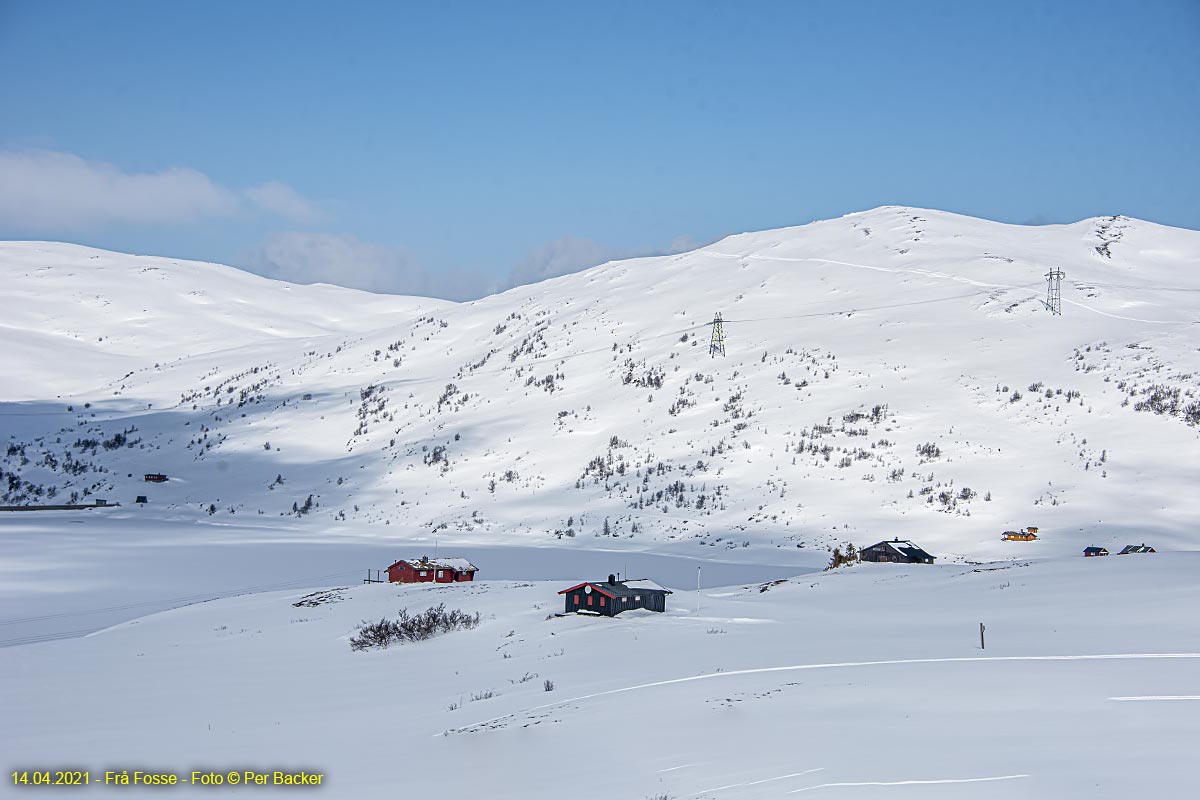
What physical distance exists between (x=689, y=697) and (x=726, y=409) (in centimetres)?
5909

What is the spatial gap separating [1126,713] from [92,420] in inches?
4070

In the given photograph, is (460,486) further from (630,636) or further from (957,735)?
(957,735)

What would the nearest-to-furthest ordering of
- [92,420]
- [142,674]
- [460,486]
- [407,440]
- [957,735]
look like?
[957,735] < [142,674] < [460,486] < [407,440] < [92,420]

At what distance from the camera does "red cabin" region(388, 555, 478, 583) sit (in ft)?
150

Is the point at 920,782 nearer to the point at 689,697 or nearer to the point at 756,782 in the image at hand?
the point at 756,782

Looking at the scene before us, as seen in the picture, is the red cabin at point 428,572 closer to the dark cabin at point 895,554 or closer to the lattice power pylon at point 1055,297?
the dark cabin at point 895,554

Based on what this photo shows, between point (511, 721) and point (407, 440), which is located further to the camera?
point (407, 440)

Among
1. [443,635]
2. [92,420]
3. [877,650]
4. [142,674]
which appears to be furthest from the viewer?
[92,420]

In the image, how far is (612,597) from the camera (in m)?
32.9

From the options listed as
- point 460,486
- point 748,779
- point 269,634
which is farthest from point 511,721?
point 460,486

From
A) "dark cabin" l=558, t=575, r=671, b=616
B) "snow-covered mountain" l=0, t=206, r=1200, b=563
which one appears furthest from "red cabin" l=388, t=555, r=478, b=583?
"snow-covered mountain" l=0, t=206, r=1200, b=563

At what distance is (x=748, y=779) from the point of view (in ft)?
46.0

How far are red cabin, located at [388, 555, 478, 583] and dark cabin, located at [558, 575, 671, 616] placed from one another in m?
12.5

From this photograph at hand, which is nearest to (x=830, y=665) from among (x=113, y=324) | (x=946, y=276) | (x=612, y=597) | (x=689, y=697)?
(x=689, y=697)
